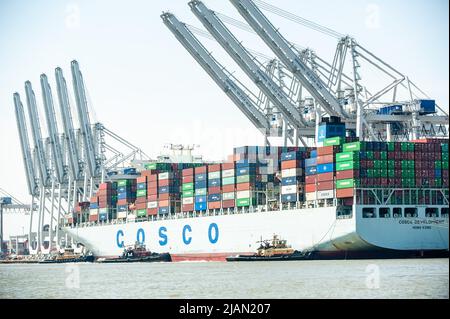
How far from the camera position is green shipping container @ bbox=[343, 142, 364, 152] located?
80875 millimetres

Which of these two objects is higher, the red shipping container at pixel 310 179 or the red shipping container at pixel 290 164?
the red shipping container at pixel 290 164

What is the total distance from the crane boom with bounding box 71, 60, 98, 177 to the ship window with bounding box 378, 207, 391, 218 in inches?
2025

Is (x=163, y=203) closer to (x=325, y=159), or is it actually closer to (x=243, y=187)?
(x=243, y=187)

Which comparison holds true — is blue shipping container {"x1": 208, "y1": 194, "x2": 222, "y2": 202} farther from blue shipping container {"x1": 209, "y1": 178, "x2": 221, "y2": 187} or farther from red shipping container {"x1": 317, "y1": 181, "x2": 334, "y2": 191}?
red shipping container {"x1": 317, "y1": 181, "x2": 334, "y2": 191}

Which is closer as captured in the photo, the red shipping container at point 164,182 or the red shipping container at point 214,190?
the red shipping container at point 214,190

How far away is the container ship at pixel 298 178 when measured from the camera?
272 ft

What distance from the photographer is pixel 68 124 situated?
130 metres

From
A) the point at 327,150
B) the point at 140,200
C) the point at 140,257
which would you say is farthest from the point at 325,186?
the point at 140,200

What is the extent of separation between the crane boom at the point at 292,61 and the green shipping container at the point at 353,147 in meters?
9.68

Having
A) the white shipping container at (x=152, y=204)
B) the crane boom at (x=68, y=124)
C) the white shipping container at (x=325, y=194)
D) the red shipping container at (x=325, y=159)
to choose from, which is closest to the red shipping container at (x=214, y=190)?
the white shipping container at (x=152, y=204)

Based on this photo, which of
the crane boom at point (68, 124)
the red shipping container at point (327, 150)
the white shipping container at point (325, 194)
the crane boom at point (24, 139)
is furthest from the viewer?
the crane boom at point (24, 139)

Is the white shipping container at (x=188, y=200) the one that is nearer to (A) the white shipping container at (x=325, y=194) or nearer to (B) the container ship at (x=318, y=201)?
(B) the container ship at (x=318, y=201)
